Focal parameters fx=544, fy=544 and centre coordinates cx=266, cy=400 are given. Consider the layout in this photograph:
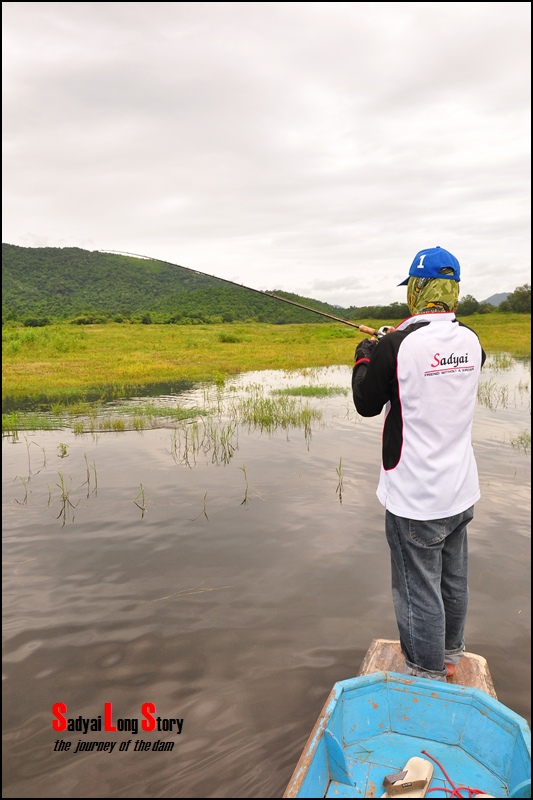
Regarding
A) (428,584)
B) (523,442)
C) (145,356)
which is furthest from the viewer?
(145,356)

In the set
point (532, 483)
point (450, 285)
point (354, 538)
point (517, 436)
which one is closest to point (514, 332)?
point (517, 436)

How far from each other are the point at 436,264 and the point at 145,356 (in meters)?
23.7

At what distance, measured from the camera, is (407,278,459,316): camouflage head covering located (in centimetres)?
324

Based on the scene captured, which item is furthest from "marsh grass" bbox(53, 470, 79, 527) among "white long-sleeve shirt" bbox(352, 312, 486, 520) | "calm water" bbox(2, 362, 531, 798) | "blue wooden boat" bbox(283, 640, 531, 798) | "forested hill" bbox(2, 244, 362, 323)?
"forested hill" bbox(2, 244, 362, 323)

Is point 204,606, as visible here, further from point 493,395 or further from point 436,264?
point 493,395

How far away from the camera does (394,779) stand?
2713mm

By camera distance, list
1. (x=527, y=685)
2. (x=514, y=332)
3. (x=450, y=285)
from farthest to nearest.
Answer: (x=514, y=332) < (x=527, y=685) < (x=450, y=285)

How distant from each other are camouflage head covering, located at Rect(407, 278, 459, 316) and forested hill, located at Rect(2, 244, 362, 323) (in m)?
47.5

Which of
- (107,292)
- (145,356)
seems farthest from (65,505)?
(107,292)

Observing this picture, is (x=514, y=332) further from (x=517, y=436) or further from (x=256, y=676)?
(x=256, y=676)

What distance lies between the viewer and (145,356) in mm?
25906

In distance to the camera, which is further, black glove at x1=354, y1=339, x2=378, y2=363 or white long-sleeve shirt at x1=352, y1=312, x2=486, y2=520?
black glove at x1=354, y1=339, x2=378, y2=363

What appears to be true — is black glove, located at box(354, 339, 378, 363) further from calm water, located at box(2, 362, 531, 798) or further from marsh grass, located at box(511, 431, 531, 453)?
marsh grass, located at box(511, 431, 531, 453)

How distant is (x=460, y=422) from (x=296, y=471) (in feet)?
20.4
